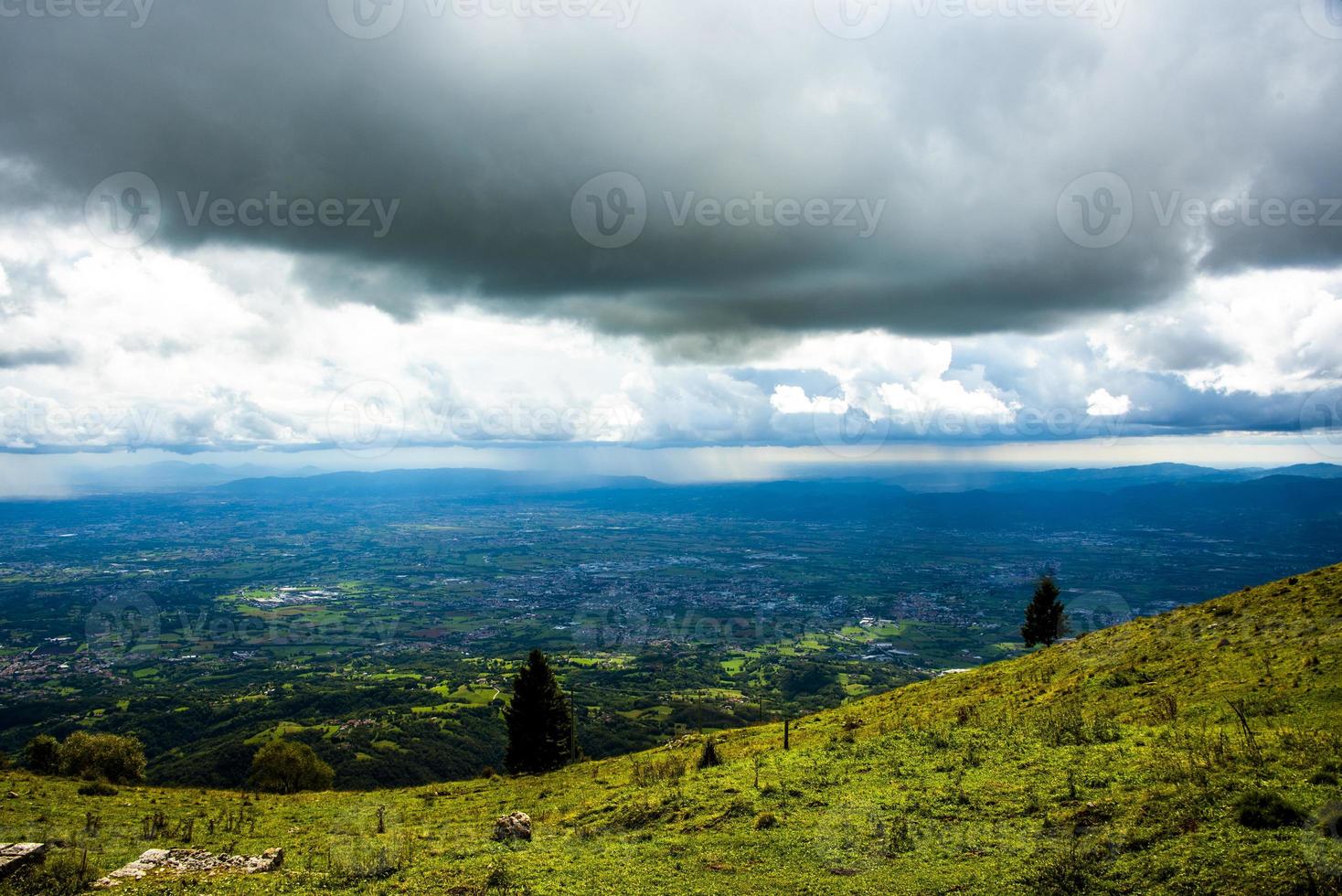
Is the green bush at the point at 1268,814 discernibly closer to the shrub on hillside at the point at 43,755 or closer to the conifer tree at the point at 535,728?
the conifer tree at the point at 535,728

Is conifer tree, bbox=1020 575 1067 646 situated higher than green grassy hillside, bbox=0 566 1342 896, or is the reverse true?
green grassy hillside, bbox=0 566 1342 896

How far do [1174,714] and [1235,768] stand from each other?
643 centimetres

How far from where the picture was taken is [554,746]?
127ft

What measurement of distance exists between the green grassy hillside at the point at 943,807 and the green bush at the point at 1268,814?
4cm

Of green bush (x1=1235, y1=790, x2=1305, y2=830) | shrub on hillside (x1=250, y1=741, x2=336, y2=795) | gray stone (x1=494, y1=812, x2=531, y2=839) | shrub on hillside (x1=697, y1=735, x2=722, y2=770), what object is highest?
green bush (x1=1235, y1=790, x2=1305, y2=830)

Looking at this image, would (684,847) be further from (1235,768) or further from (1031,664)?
(1031,664)

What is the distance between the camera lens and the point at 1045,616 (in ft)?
174

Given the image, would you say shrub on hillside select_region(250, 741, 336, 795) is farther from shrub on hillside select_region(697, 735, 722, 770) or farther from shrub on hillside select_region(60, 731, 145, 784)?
shrub on hillside select_region(697, 735, 722, 770)

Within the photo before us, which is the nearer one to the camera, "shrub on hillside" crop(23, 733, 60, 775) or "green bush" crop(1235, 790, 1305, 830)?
"green bush" crop(1235, 790, 1305, 830)

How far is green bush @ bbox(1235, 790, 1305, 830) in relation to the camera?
1051 cm

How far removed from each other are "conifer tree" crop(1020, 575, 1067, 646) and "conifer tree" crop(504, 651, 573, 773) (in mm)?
40197

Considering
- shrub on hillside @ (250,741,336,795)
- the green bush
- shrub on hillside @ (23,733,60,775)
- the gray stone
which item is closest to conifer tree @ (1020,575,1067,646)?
the green bush

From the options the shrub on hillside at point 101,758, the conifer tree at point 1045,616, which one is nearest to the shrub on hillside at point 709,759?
the shrub on hillside at point 101,758

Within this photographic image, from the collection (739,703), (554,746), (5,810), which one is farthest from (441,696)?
(5,810)
